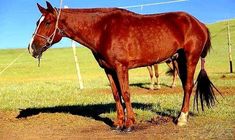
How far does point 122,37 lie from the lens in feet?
29.0

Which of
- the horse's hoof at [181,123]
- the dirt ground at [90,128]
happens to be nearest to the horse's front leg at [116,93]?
the dirt ground at [90,128]

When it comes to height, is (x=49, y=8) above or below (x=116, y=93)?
above

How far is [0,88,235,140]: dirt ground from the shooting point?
8.45m

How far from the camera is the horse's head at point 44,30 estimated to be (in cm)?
900

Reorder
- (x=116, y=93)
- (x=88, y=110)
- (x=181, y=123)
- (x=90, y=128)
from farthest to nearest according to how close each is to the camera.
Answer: (x=88, y=110) → (x=90, y=128) → (x=116, y=93) → (x=181, y=123)

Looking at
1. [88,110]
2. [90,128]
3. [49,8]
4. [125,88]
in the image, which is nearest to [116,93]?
[125,88]

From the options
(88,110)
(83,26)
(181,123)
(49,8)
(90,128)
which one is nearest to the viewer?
(49,8)

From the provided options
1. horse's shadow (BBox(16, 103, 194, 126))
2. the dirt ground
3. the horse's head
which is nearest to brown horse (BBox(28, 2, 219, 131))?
the horse's head

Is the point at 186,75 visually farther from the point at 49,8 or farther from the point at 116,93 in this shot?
the point at 49,8

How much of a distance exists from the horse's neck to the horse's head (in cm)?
19

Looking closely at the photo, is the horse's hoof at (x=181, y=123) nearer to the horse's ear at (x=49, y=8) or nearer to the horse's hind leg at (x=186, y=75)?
the horse's hind leg at (x=186, y=75)

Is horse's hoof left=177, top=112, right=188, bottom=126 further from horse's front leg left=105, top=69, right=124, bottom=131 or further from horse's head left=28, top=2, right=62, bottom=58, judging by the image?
horse's head left=28, top=2, right=62, bottom=58

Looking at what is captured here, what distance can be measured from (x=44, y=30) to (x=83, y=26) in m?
0.78

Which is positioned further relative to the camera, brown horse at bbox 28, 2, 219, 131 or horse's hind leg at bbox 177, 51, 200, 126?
horse's hind leg at bbox 177, 51, 200, 126
